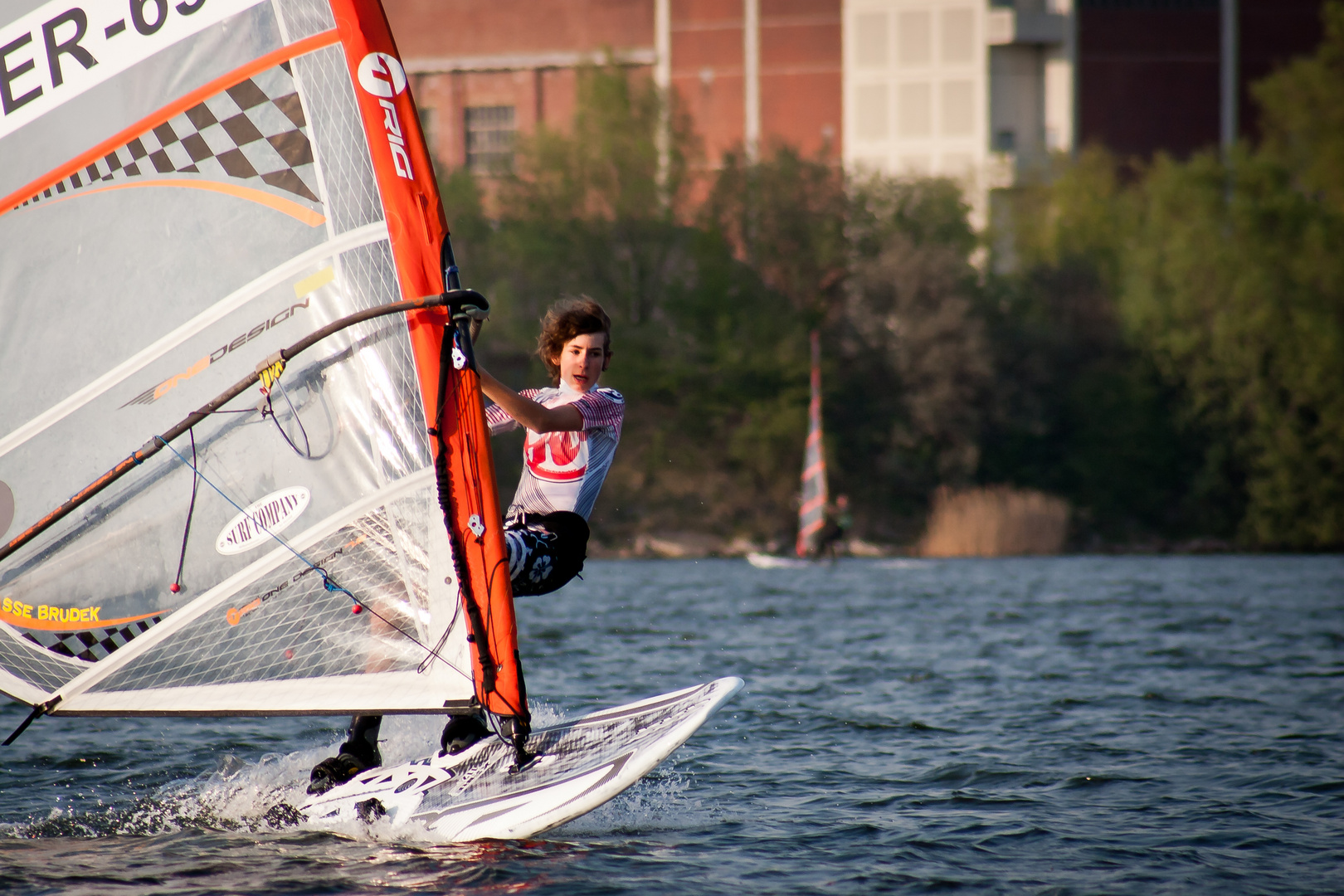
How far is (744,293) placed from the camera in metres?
37.4

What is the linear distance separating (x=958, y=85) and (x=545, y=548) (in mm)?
38149

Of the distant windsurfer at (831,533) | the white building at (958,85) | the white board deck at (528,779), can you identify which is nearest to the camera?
the white board deck at (528,779)

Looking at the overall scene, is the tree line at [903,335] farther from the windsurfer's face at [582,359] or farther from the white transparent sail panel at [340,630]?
the white transparent sail panel at [340,630]

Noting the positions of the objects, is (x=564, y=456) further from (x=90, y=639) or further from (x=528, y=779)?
A: (x=90, y=639)

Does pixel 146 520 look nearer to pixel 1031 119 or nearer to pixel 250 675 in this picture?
pixel 250 675

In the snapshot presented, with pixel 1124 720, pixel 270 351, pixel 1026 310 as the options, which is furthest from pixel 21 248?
pixel 1026 310

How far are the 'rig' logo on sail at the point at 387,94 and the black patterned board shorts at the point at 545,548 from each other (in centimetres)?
130

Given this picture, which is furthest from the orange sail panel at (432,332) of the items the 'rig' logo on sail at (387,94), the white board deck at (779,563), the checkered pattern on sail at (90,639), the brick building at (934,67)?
the brick building at (934,67)

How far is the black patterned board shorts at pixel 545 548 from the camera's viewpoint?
5199mm

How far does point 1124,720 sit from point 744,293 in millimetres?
29463

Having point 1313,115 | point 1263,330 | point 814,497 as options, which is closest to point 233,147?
point 814,497

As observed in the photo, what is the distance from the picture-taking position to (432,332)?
16.1 ft

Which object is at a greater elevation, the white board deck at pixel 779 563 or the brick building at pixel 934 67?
the brick building at pixel 934 67

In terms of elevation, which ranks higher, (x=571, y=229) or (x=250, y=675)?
(x=571, y=229)
